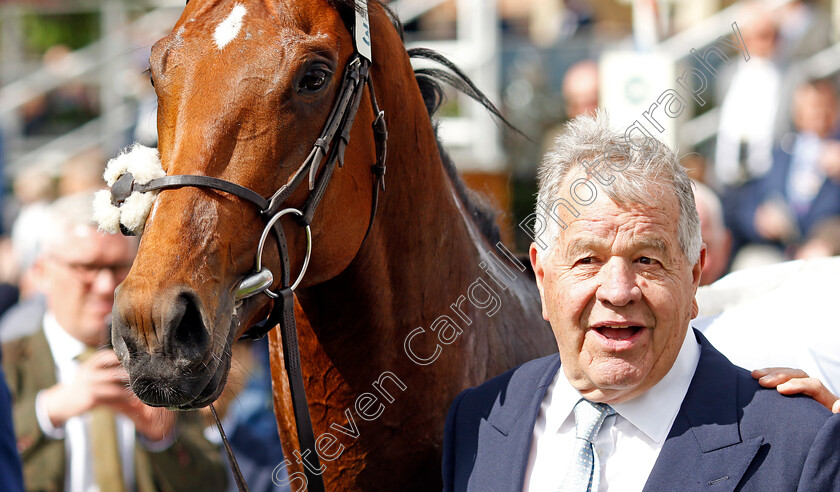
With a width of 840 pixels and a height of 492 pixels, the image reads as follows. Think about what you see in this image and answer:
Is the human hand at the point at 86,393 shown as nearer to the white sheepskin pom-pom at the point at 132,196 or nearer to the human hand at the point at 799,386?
the white sheepskin pom-pom at the point at 132,196

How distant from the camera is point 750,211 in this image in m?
7.27

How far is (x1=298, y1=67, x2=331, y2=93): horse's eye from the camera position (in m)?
2.21

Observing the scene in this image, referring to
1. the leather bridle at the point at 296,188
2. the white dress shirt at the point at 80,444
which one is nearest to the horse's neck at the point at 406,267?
the leather bridle at the point at 296,188

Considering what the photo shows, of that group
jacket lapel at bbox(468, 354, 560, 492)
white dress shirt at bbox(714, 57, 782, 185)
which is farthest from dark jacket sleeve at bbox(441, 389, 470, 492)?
white dress shirt at bbox(714, 57, 782, 185)

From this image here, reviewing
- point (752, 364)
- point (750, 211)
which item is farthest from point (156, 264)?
point (750, 211)

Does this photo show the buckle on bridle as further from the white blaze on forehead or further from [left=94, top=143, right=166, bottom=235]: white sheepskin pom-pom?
the white blaze on forehead

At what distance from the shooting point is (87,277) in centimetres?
405

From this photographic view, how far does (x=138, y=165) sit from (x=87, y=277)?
2177mm

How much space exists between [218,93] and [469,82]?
116 centimetres

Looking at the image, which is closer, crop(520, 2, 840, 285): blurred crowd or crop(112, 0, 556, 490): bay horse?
crop(112, 0, 556, 490): bay horse

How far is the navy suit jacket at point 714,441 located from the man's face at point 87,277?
2391mm

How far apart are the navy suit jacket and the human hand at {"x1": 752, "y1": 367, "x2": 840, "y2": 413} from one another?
20 millimetres

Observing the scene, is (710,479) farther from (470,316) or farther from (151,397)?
(151,397)

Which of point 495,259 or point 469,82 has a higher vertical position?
point 469,82
